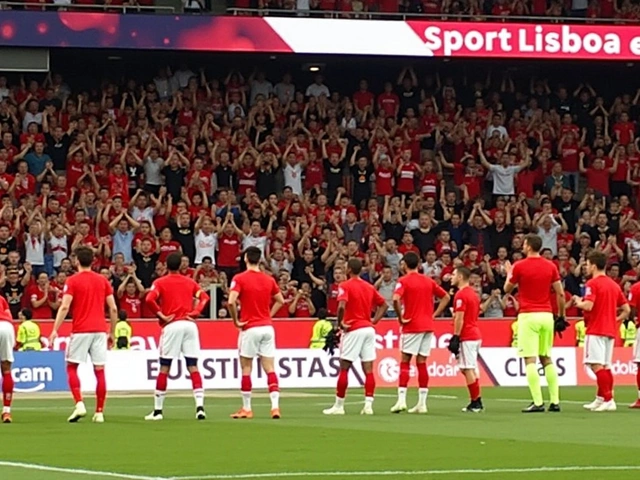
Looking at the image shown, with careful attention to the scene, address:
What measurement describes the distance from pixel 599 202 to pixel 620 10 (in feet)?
18.0

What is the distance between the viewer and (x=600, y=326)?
73.1ft

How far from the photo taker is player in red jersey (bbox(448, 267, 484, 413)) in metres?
22.1

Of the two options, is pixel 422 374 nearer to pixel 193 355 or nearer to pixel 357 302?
pixel 357 302

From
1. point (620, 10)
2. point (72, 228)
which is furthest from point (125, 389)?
point (620, 10)

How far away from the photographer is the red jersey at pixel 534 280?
21.5 metres

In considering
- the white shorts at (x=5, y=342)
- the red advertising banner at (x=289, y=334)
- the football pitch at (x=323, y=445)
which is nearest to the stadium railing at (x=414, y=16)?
the red advertising banner at (x=289, y=334)

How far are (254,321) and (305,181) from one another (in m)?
16.3

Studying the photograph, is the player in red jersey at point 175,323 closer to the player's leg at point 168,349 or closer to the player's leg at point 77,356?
the player's leg at point 168,349

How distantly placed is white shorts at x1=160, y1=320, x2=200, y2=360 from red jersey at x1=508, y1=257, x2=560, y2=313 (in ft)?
14.5

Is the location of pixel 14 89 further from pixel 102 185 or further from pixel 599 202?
pixel 599 202

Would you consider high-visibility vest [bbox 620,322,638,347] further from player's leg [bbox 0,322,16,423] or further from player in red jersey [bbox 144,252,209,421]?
player's leg [bbox 0,322,16,423]

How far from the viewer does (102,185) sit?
112ft

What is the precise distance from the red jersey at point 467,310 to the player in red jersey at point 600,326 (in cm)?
149

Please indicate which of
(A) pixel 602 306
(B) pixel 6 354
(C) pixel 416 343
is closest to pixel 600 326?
(A) pixel 602 306
